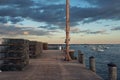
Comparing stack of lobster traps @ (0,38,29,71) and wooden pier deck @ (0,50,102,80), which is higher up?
stack of lobster traps @ (0,38,29,71)

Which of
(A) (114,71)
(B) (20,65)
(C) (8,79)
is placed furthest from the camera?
(B) (20,65)

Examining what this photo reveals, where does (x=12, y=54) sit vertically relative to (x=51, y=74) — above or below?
above

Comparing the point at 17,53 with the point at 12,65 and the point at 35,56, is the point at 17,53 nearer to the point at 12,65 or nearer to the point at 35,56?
the point at 12,65

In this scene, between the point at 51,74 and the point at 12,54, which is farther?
the point at 12,54

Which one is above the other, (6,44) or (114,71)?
(6,44)

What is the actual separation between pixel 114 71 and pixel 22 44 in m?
8.81

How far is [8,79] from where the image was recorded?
16.1 m

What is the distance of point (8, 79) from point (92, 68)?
842cm

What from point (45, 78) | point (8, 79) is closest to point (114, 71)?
point (45, 78)

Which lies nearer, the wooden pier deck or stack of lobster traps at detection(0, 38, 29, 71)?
the wooden pier deck

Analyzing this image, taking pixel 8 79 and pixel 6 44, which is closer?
pixel 8 79

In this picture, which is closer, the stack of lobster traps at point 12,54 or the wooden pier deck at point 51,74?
the wooden pier deck at point 51,74

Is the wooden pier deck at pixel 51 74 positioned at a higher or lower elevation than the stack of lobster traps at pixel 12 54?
lower

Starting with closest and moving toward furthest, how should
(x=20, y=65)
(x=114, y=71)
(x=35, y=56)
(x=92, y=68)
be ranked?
(x=114, y=71) → (x=20, y=65) → (x=92, y=68) → (x=35, y=56)
